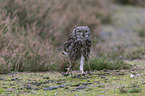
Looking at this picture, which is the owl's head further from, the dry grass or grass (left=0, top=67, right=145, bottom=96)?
grass (left=0, top=67, right=145, bottom=96)

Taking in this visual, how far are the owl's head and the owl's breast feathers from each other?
0.09 m

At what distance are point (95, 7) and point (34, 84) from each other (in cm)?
1246

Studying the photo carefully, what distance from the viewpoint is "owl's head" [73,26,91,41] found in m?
5.16

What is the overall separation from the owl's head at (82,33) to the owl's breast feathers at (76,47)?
86mm

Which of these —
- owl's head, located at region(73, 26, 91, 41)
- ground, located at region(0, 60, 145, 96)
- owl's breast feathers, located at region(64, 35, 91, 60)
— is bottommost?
ground, located at region(0, 60, 145, 96)

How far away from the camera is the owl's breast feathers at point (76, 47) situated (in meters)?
5.32

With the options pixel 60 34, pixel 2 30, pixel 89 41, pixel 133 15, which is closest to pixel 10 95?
pixel 89 41

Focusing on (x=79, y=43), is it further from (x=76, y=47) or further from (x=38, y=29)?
(x=38, y=29)

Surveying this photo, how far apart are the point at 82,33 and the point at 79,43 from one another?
0.77 ft

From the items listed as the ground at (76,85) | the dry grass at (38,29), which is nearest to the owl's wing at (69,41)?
the dry grass at (38,29)

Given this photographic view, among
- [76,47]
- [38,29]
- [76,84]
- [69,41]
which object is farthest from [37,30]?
[76,84]

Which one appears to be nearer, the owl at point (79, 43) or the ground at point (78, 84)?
the ground at point (78, 84)

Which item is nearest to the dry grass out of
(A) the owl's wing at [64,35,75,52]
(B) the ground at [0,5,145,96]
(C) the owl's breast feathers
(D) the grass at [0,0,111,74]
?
(D) the grass at [0,0,111,74]

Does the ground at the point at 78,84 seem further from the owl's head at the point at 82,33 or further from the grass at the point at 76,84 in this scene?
the owl's head at the point at 82,33
